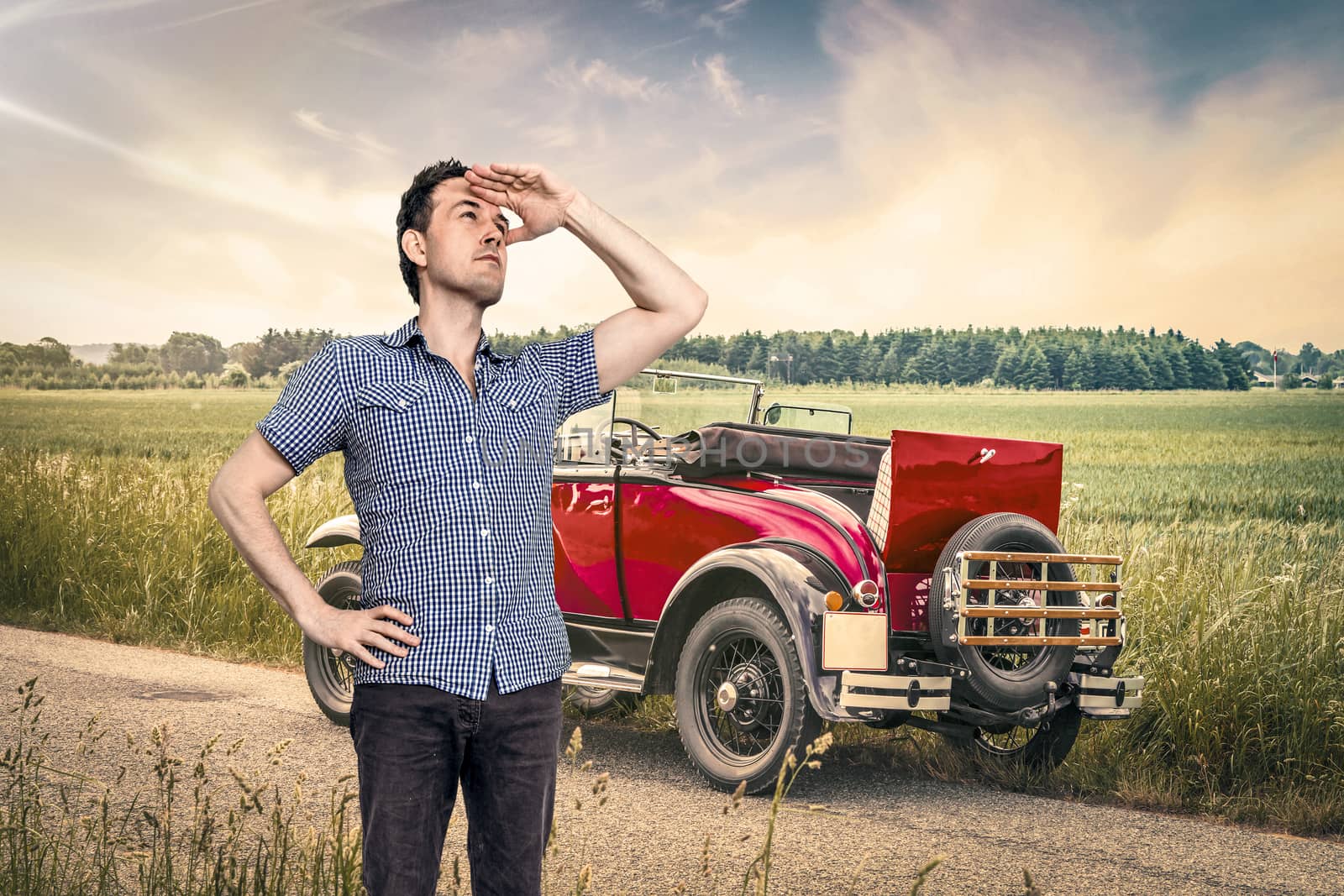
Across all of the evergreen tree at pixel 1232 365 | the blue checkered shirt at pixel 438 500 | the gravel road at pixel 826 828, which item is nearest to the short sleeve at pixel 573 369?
the blue checkered shirt at pixel 438 500

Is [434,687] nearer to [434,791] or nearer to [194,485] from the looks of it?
[434,791]

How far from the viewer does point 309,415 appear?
261 cm

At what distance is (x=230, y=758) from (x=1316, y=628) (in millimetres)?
5679

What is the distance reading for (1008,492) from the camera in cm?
590

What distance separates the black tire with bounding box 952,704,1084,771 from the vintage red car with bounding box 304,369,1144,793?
0.04ft

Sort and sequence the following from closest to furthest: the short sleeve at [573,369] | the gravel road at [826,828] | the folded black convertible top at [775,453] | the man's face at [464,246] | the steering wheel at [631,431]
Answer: the man's face at [464,246], the short sleeve at [573,369], the gravel road at [826,828], the folded black convertible top at [775,453], the steering wheel at [631,431]

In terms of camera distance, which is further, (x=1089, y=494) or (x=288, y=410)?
(x=1089, y=494)

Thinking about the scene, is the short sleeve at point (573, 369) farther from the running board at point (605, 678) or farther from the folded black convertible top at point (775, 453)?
the folded black convertible top at point (775, 453)

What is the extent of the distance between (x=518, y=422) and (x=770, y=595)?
338cm

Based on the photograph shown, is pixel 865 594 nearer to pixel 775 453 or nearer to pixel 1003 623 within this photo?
pixel 1003 623

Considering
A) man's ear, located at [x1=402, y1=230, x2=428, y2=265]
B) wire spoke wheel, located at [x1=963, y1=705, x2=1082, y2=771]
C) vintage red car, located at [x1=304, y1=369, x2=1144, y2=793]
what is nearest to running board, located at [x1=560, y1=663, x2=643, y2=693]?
vintage red car, located at [x1=304, y1=369, x2=1144, y2=793]

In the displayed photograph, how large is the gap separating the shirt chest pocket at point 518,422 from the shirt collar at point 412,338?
0.09m

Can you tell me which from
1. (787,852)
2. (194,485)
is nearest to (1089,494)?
(194,485)

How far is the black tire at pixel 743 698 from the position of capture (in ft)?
18.4
